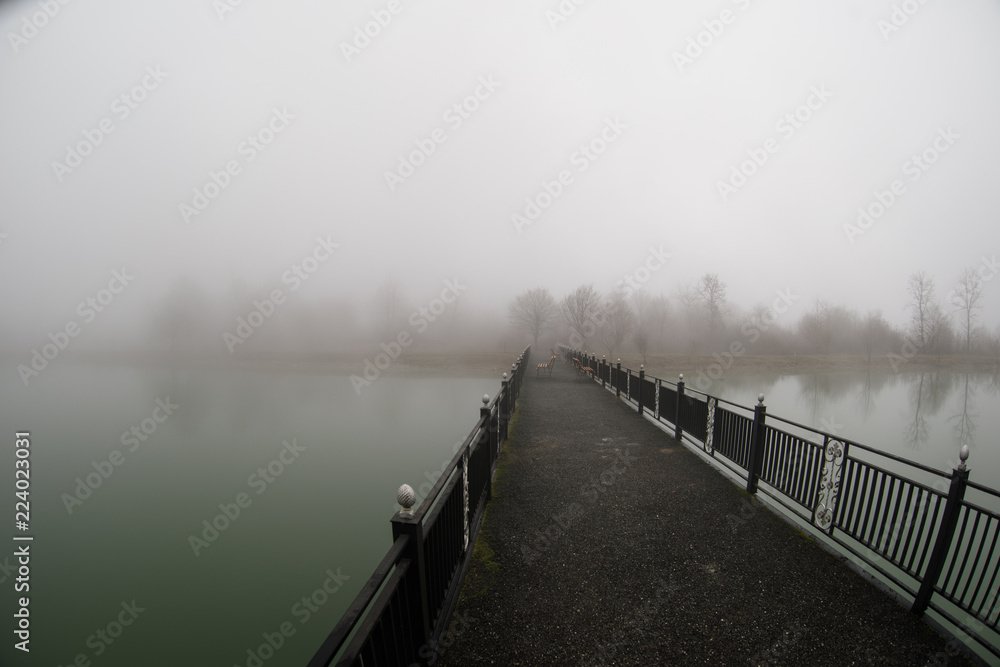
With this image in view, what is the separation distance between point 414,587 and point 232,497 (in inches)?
328

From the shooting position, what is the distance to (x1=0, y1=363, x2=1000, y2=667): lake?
485cm

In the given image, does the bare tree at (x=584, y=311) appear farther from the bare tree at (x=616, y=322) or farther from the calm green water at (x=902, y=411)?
the calm green water at (x=902, y=411)

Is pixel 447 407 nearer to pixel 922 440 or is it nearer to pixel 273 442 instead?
pixel 273 442

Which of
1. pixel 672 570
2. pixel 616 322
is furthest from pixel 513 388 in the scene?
pixel 616 322

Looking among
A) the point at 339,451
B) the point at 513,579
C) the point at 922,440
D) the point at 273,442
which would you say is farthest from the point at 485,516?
the point at 922,440

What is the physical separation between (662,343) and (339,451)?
154 feet

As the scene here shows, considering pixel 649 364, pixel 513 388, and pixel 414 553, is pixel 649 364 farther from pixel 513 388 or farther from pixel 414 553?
pixel 414 553

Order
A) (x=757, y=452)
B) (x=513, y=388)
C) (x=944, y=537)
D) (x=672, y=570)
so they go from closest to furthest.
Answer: (x=944, y=537) < (x=672, y=570) < (x=757, y=452) < (x=513, y=388)

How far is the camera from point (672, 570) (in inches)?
128

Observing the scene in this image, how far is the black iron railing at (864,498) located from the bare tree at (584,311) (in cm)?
3679

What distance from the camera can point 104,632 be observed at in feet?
16.0

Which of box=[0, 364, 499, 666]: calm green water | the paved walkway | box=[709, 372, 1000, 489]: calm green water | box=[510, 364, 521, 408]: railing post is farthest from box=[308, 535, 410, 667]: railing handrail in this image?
box=[709, 372, 1000, 489]: calm green water

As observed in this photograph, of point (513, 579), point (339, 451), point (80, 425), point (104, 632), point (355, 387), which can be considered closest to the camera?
point (513, 579)

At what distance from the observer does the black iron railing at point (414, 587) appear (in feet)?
4.90
